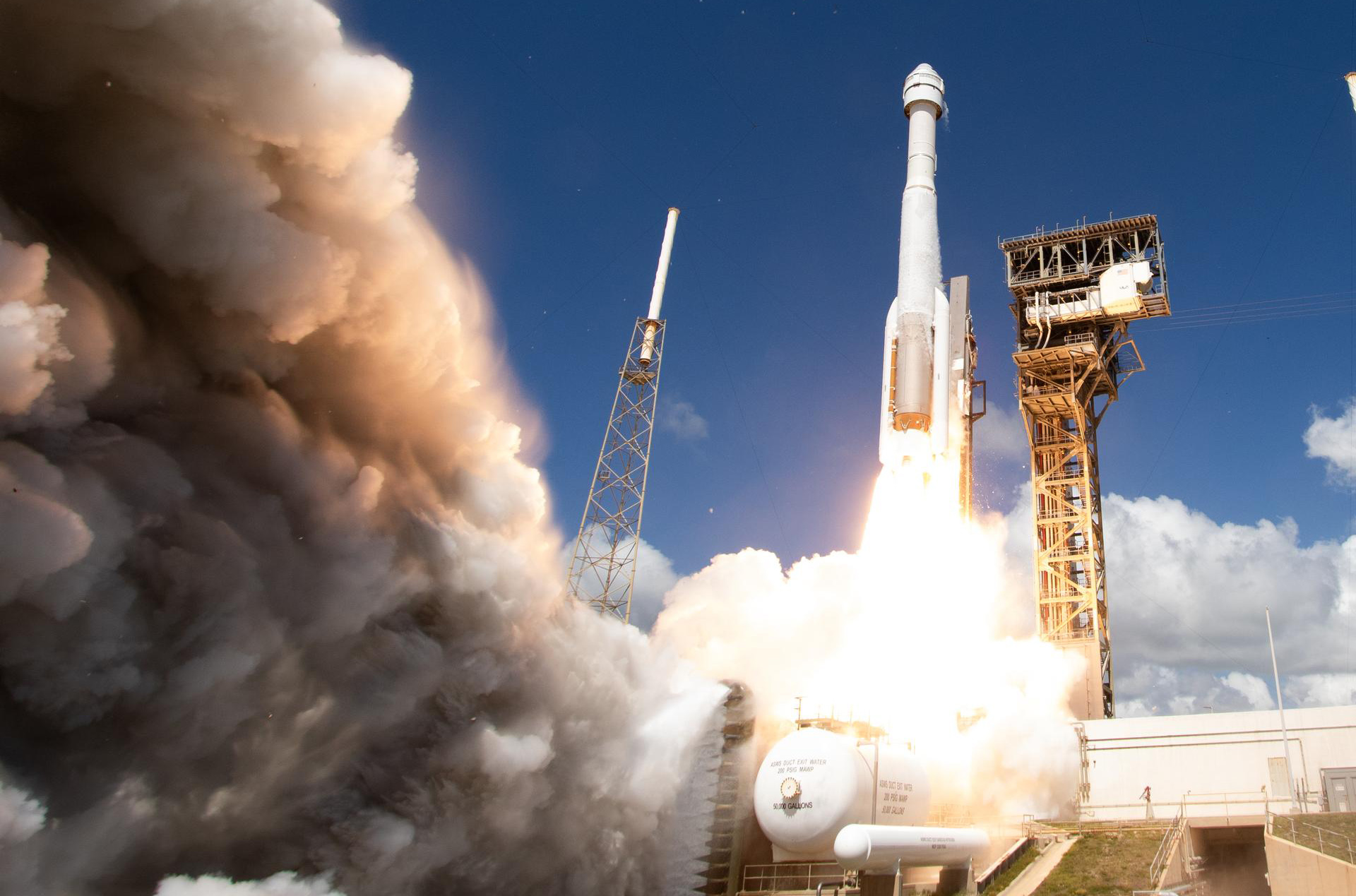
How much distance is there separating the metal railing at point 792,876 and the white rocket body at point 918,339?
13057mm

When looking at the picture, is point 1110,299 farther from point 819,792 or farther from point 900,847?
point 900,847

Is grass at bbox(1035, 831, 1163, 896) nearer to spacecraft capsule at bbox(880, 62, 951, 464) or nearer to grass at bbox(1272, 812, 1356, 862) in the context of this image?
grass at bbox(1272, 812, 1356, 862)

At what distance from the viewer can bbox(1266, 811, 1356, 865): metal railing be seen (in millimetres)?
20584

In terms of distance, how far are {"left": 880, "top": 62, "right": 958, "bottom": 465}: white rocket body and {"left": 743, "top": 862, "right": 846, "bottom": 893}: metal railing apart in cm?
1306

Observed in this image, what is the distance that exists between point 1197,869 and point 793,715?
12852 mm

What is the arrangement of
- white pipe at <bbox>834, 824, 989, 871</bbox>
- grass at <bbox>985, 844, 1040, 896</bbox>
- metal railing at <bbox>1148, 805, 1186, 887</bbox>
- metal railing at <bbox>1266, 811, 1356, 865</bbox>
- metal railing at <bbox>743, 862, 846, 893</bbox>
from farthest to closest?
1. metal railing at <bbox>1148, 805, 1186, 887</bbox>
2. metal railing at <bbox>1266, 811, 1356, 865</bbox>
3. grass at <bbox>985, 844, 1040, 896</bbox>
4. metal railing at <bbox>743, 862, 846, 893</bbox>
5. white pipe at <bbox>834, 824, 989, 871</bbox>

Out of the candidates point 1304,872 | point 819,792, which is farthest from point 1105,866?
point 819,792

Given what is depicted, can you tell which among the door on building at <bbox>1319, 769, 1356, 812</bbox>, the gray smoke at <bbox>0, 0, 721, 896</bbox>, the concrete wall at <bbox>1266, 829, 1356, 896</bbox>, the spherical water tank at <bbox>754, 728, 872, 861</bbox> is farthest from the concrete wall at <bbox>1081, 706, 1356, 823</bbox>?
the gray smoke at <bbox>0, 0, 721, 896</bbox>

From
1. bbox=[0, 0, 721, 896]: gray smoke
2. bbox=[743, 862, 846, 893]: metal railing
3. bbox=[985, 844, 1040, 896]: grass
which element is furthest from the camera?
bbox=[985, 844, 1040, 896]: grass

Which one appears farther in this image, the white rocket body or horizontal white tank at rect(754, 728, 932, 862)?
the white rocket body

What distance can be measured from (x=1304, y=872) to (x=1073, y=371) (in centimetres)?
2646

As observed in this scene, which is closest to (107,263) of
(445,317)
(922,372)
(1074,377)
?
(445,317)

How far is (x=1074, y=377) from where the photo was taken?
1706 inches

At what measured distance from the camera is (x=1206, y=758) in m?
31.5
